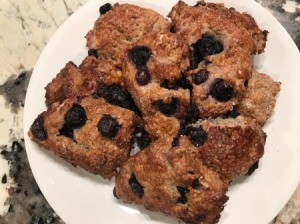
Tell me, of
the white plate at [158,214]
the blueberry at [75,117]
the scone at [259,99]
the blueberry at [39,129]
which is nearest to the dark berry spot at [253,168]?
the white plate at [158,214]

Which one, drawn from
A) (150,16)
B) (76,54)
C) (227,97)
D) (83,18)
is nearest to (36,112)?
(76,54)

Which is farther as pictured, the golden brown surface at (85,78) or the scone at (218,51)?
the golden brown surface at (85,78)

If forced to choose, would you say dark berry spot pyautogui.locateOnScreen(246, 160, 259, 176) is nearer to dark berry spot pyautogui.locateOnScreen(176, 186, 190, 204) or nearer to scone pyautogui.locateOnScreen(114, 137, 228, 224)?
scone pyautogui.locateOnScreen(114, 137, 228, 224)

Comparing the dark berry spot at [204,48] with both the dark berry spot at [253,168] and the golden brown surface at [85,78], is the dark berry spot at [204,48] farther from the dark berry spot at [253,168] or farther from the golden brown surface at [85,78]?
the dark berry spot at [253,168]


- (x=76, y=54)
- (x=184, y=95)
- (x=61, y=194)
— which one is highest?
(x=184, y=95)

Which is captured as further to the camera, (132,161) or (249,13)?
(249,13)

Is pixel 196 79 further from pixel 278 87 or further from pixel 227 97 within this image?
pixel 278 87
